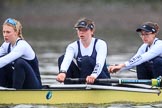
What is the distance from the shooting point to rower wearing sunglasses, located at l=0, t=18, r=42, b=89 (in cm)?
1225

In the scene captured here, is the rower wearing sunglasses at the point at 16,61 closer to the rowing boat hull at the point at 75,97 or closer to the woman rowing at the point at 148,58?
the rowing boat hull at the point at 75,97

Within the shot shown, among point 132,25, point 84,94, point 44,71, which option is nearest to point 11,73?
point 84,94

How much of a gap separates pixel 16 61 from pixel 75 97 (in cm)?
125

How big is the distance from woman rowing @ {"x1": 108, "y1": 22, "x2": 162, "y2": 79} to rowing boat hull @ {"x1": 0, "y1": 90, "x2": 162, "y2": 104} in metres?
0.68

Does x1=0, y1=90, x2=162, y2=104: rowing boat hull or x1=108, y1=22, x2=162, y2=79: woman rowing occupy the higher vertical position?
x1=108, y1=22, x2=162, y2=79: woman rowing

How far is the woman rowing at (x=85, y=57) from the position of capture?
12.7m

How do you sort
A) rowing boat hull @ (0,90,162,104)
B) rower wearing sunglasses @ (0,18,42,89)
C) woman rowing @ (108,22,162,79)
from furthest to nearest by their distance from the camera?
woman rowing @ (108,22,162,79) → rowing boat hull @ (0,90,162,104) → rower wearing sunglasses @ (0,18,42,89)

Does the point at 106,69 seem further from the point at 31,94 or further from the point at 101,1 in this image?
the point at 101,1

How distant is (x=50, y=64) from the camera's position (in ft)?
73.9

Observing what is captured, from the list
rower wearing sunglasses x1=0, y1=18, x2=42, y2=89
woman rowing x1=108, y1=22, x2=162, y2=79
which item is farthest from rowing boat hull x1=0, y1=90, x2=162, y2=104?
woman rowing x1=108, y1=22, x2=162, y2=79

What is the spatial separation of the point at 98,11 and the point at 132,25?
3345mm

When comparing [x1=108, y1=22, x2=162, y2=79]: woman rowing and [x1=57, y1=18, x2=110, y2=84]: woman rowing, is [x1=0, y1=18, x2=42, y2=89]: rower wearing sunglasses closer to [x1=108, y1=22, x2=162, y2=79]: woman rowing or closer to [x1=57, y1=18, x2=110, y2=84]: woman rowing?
[x1=57, y1=18, x2=110, y2=84]: woman rowing

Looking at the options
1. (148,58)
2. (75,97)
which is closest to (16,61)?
(75,97)

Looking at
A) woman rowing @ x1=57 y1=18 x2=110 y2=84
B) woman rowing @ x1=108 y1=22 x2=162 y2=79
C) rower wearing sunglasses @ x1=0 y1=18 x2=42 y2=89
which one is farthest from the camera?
woman rowing @ x1=108 y1=22 x2=162 y2=79
